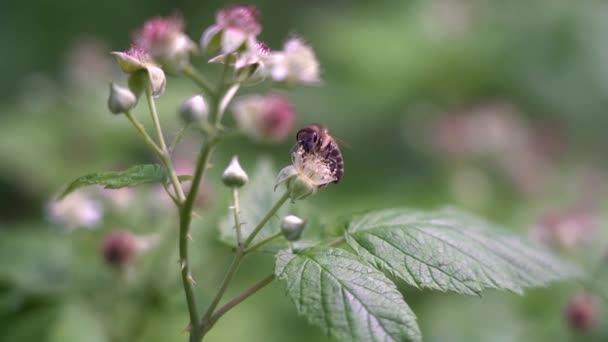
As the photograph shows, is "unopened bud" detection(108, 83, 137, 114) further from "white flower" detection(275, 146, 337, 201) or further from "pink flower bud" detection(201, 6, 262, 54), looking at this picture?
"white flower" detection(275, 146, 337, 201)

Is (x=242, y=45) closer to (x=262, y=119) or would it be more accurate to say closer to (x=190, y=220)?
(x=262, y=119)

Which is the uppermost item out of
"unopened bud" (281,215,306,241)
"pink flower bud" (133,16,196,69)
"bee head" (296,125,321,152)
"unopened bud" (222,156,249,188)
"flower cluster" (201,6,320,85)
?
"flower cluster" (201,6,320,85)

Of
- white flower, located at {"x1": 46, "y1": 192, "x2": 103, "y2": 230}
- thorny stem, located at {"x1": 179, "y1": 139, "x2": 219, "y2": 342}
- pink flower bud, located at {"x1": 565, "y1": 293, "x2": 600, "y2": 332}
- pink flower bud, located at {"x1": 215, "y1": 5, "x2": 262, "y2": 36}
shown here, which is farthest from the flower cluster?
pink flower bud, located at {"x1": 565, "y1": 293, "x2": 600, "y2": 332}

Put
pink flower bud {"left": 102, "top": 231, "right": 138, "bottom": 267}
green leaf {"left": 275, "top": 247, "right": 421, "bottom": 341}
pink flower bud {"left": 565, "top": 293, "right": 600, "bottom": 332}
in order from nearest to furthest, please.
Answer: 1. green leaf {"left": 275, "top": 247, "right": 421, "bottom": 341}
2. pink flower bud {"left": 102, "top": 231, "right": 138, "bottom": 267}
3. pink flower bud {"left": 565, "top": 293, "right": 600, "bottom": 332}

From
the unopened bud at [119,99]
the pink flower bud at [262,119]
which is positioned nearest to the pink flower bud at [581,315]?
the pink flower bud at [262,119]

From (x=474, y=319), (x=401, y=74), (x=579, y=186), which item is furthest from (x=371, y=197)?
(x=401, y=74)
